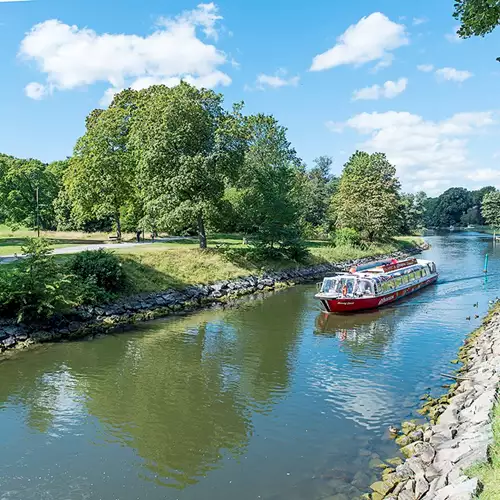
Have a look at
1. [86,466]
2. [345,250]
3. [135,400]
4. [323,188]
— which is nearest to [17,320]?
[135,400]

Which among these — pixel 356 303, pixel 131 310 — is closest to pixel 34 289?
pixel 131 310

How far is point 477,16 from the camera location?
21.5 m

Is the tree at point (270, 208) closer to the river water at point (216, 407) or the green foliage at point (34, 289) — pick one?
the river water at point (216, 407)

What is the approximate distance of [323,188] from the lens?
87.7m

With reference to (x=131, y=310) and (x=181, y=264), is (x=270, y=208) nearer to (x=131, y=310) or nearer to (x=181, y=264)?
(x=181, y=264)

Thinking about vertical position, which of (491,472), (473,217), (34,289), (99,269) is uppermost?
(473,217)

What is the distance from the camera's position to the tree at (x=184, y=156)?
3722 cm

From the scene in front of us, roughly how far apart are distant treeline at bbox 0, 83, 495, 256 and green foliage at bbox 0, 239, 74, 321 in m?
13.5

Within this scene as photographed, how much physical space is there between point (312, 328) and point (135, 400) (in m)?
12.8

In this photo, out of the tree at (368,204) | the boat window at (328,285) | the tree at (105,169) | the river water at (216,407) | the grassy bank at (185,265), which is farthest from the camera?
the tree at (368,204)

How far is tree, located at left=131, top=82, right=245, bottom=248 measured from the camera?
37219 mm

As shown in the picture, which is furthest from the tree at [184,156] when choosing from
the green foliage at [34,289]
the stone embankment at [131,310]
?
the green foliage at [34,289]

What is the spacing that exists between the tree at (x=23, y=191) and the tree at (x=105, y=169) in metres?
8.19

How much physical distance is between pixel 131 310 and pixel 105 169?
2194 centimetres
